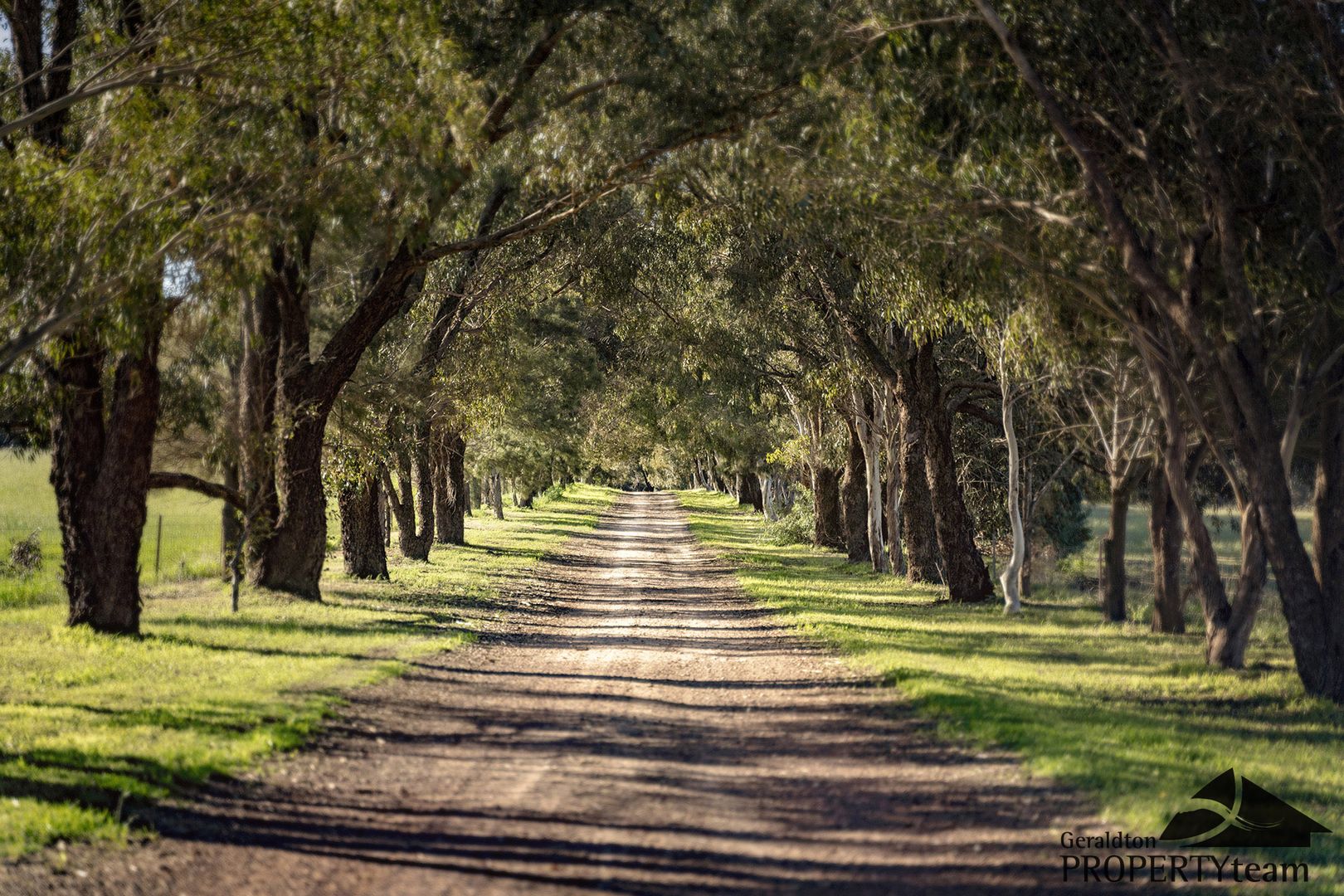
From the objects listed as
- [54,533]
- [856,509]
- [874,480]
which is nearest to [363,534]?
[54,533]

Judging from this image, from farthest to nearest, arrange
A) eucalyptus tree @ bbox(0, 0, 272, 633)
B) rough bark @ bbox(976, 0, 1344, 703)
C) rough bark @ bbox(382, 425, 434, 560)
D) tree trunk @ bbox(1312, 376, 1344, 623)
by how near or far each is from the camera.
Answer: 1. rough bark @ bbox(382, 425, 434, 560)
2. tree trunk @ bbox(1312, 376, 1344, 623)
3. rough bark @ bbox(976, 0, 1344, 703)
4. eucalyptus tree @ bbox(0, 0, 272, 633)

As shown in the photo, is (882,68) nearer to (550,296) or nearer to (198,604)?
(198,604)

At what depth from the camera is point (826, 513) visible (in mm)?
37562

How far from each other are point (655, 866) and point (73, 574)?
10581 mm

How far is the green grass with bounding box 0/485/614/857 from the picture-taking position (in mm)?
7652

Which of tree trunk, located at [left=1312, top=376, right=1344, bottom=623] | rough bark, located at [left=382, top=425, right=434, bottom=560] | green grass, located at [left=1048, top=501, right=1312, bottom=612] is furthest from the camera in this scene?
rough bark, located at [left=382, top=425, right=434, bottom=560]

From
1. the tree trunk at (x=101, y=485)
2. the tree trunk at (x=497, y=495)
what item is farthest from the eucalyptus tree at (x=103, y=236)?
the tree trunk at (x=497, y=495)

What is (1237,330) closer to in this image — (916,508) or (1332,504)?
(1332,504)

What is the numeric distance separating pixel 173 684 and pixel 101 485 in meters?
4.21

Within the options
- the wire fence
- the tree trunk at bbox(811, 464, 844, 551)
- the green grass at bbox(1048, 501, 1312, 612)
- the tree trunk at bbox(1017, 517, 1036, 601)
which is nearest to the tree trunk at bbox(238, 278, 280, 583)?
the wire fence

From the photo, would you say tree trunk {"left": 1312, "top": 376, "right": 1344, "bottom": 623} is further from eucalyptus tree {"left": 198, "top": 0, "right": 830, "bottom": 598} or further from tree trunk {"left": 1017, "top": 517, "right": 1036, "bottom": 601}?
tree trunk {"left": 1017, "top": 517, "right": 1036, "bottom": 601}

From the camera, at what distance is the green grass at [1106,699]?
8344 millimetres

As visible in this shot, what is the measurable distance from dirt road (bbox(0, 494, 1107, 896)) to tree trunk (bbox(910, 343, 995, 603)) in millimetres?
9174

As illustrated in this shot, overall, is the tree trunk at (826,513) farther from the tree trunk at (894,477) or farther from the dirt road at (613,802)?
the dirt road at (613,802)
